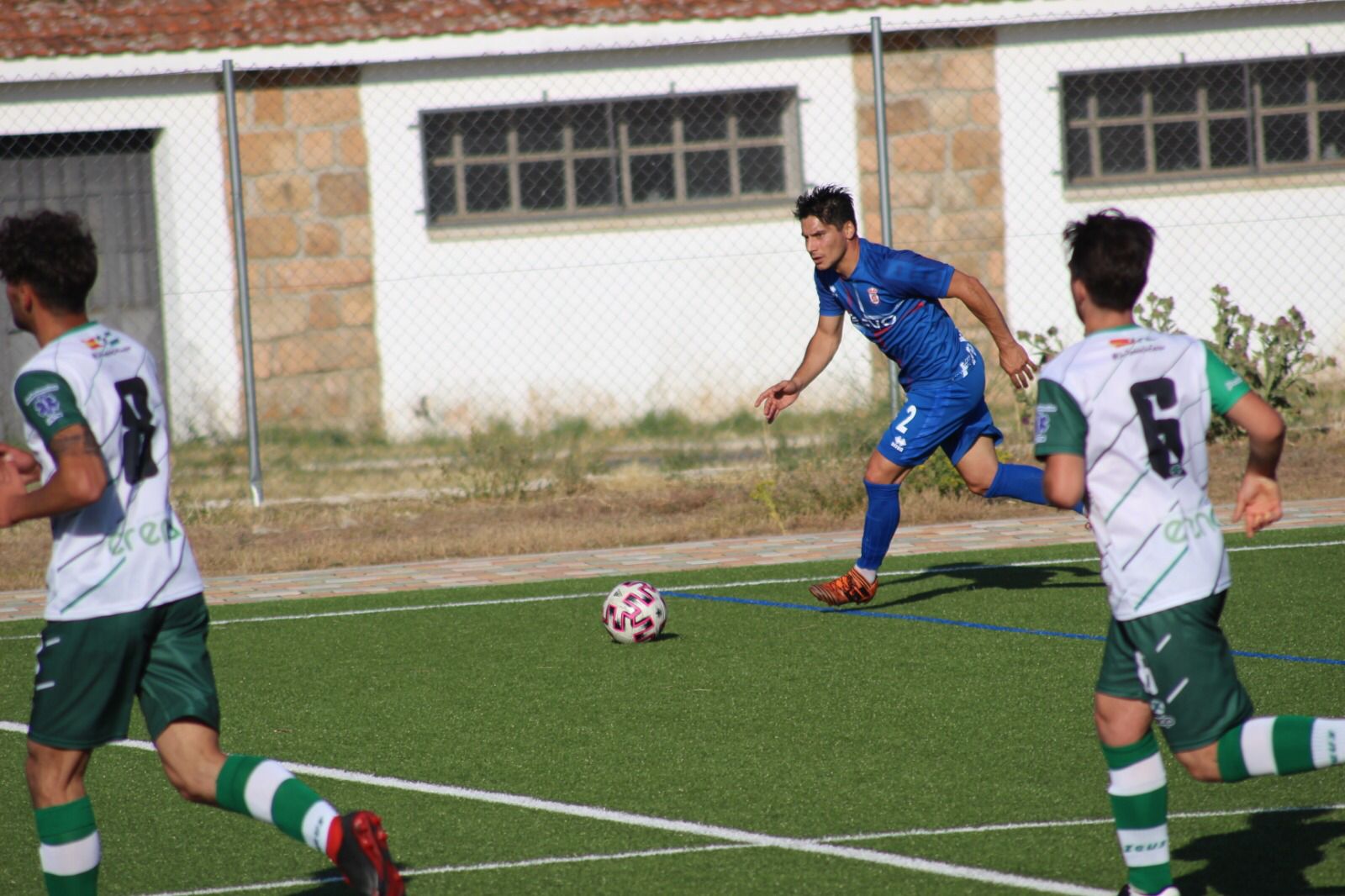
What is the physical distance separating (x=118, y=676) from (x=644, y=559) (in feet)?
21.3

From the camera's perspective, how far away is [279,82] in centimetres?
1561

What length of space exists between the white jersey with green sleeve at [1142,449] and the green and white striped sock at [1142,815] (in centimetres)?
36

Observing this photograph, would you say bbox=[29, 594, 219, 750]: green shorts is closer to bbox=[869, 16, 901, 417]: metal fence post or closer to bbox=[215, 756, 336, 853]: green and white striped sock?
bbox=[215, 756, 336, 853]: green and white striped sock

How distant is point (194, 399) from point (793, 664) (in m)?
10.1

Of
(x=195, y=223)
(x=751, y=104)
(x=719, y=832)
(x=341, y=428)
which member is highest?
(x=751, y=104)

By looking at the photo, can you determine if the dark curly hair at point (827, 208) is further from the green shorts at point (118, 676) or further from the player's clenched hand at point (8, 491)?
the player's clenched hand at point (8, 491)

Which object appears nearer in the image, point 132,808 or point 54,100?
point 132,808

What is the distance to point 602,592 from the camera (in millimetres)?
9227

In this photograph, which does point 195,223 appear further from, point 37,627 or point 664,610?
point 664,610

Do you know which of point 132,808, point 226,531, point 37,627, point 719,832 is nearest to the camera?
point 719,832

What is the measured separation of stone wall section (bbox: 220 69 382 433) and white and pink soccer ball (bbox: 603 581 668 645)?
8.41m

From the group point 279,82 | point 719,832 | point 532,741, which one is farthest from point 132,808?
point 279,82

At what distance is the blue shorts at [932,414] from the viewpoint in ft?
26.1

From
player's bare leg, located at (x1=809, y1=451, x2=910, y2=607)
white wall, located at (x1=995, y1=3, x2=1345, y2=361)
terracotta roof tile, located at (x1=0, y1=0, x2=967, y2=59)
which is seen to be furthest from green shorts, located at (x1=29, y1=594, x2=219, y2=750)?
white wall, located at (x1=995, y1=3, x2=1345, y2=361)
